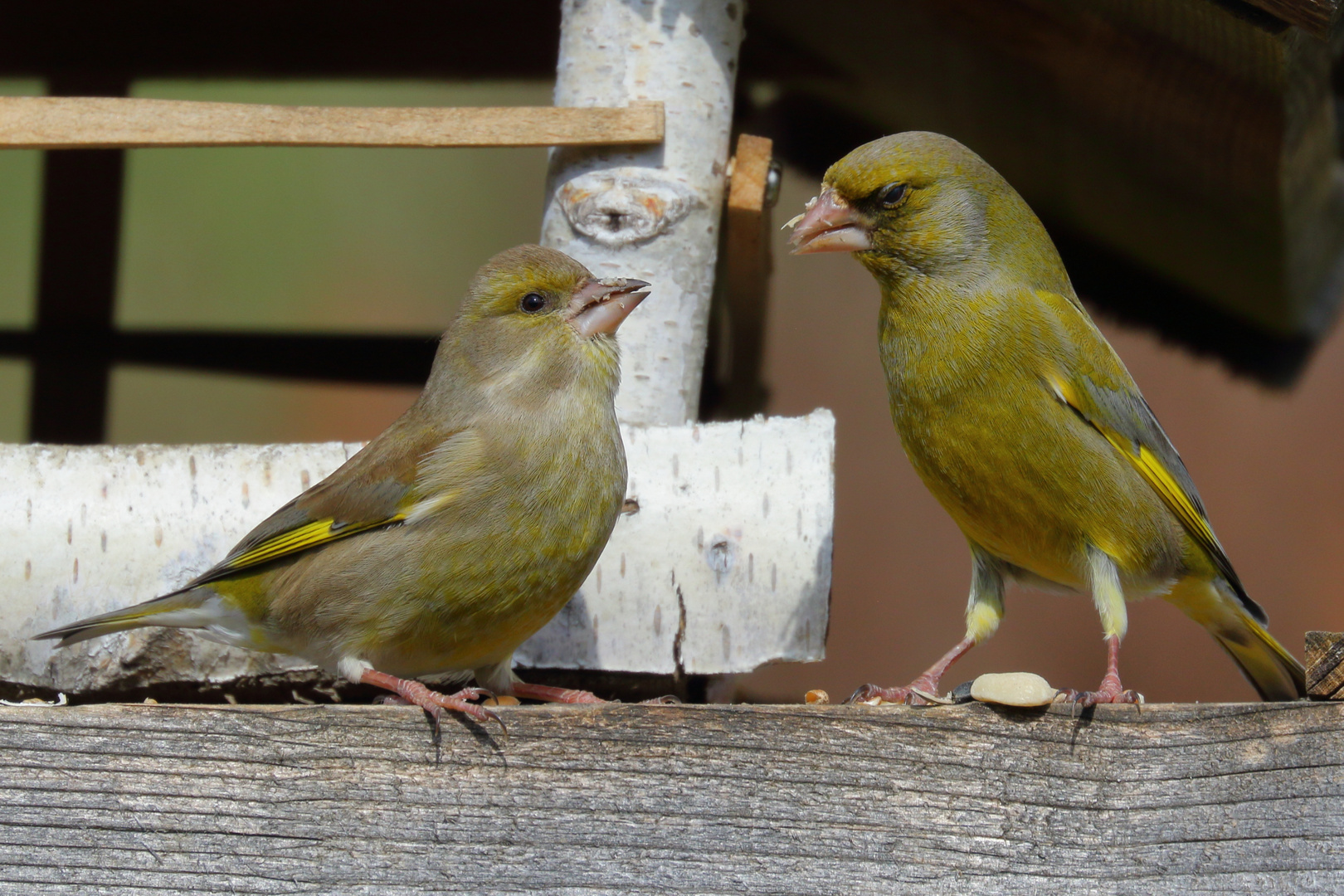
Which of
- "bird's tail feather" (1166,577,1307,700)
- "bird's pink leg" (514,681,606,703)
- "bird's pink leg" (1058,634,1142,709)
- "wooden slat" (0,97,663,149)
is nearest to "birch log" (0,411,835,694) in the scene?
"bird's pink leg" (514,681,606,703)

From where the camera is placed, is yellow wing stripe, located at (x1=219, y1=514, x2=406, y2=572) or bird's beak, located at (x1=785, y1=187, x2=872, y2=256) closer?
yellow wing stripe, located at (x1=219, y1=514, x2=406, y2=572)

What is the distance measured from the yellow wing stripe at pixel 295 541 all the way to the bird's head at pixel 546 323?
46 cm

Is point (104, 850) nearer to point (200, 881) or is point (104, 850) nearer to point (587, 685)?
point (200, 881)

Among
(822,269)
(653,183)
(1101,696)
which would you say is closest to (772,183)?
(653,183)

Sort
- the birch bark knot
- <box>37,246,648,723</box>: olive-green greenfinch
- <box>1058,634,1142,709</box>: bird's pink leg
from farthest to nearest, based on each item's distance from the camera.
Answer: the birch bark knot, <box>37,246,648,723</box>: olive-green greenfinch, <box>1058,634,1142,709</box>: bird's pink leg

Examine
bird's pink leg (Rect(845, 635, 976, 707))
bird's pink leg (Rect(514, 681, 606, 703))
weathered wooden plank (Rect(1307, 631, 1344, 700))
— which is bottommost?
bird's pink leg (Rect(514, 681, 606, 703))

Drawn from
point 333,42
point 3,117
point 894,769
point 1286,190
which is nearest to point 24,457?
point 3,117

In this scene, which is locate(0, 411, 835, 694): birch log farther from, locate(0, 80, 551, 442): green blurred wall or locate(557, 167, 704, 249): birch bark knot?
locate(0, 80, 551, 442): green blurred wall

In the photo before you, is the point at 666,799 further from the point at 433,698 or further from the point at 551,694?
the point at 551,694

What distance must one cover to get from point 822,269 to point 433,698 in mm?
2525

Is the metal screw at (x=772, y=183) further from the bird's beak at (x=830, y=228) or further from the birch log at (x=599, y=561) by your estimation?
the birch log at (x=599, y=561)

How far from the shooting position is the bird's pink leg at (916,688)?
2.74 meters

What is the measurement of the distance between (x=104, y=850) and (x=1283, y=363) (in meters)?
3.61

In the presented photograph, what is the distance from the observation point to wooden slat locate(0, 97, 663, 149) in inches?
118
